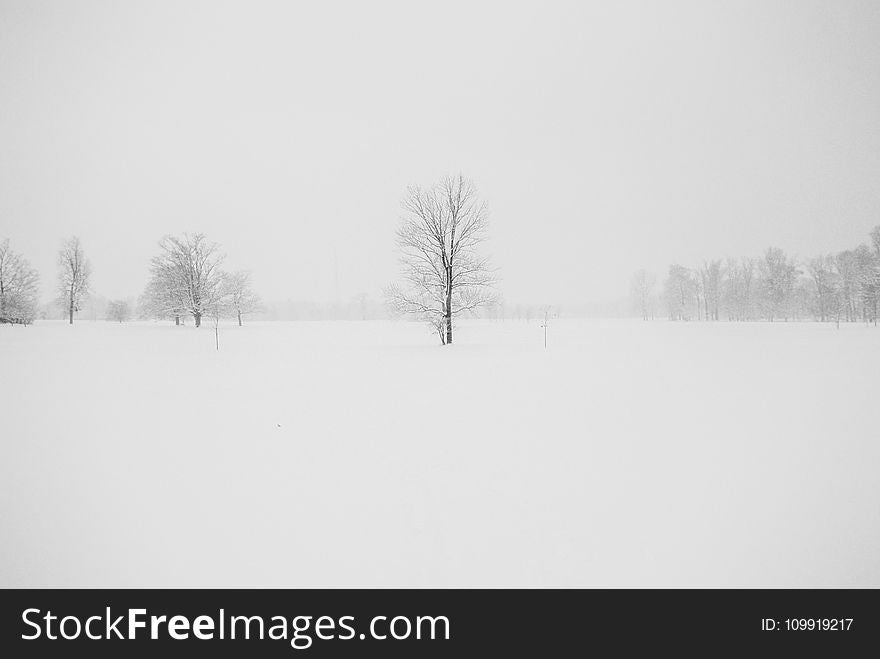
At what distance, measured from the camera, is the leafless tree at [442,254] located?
23.4m

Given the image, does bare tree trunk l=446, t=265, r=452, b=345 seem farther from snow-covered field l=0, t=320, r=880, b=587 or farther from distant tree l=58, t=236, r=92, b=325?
distant tree l=58, t=236, r=92, b=325

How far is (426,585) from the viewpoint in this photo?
3883mm

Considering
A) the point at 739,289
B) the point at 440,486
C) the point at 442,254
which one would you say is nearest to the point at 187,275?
the point at 442,254

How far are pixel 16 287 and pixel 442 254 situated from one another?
35.2 meters

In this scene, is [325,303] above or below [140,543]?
above

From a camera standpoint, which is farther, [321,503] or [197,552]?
[321,503]

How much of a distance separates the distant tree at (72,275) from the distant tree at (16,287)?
6585mm

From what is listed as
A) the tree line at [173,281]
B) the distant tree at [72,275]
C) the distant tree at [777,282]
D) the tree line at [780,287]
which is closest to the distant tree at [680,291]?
the tree line at [780,287]

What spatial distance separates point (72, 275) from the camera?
37.5m

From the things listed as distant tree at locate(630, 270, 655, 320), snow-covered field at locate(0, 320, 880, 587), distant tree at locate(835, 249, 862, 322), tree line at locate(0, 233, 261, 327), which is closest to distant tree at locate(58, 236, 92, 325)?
tree line at locate(0, 233, 261, 327)

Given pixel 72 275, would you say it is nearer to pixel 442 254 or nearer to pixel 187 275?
pixel 187 275
